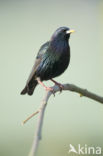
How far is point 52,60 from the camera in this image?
3.42m

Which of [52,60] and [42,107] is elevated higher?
[42,107]

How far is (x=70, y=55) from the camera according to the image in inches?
135

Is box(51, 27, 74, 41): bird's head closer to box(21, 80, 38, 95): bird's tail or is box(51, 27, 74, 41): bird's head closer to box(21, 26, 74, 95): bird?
box(21, 26, 74, 95): bird

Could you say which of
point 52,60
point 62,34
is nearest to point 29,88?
point 52,60

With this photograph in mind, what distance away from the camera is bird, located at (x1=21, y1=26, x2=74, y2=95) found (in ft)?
11.1

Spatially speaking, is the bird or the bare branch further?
the bird

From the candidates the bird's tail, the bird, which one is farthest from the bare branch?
the bird's tail

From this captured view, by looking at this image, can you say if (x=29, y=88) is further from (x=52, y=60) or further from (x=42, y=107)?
(x=42, y=107)

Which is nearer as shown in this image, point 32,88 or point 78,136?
point 32,88

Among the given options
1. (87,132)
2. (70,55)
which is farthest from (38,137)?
(87,132)

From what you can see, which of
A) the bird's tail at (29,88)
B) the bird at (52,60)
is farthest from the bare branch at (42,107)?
the bird's tail at (29,88)

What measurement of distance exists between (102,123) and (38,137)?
305 centimetres

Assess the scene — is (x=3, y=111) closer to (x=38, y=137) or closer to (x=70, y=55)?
(x=70, y=55)

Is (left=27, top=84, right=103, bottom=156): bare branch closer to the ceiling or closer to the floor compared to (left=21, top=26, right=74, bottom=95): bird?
closer to the ceiling
